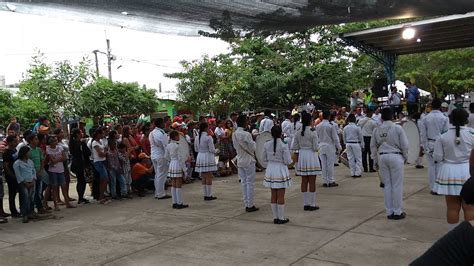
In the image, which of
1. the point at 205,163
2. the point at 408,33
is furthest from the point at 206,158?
the point at 408,33

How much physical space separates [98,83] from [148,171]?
45.2ft

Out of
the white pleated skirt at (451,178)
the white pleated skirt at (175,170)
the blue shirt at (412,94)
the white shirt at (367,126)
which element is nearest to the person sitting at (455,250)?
the white pleated skirt at (451,178)

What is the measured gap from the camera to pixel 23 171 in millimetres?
7742

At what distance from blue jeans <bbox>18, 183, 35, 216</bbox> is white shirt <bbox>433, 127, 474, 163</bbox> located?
6.49 metres

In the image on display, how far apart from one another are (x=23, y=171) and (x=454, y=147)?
6.59m

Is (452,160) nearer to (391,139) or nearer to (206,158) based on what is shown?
(391,139)

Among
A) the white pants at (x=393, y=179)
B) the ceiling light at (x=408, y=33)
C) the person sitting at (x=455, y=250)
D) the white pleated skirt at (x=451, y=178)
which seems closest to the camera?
the person sitting at (x=455, y=250)

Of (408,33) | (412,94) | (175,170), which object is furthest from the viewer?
(412,94)

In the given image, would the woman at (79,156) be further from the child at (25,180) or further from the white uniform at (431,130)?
the white uniform at (431,130)

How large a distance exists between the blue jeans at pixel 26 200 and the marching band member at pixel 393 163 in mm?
5837

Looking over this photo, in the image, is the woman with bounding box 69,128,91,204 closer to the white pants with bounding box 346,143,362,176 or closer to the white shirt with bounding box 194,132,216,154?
the white shirt with bounding box 194,132,216,154

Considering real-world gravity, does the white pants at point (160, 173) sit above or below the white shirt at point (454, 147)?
below

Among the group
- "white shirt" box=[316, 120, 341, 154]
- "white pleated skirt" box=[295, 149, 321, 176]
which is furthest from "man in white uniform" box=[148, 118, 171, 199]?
"white shirt" box=[316, 120, 341, 154]

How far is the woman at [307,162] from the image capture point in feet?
25.5
